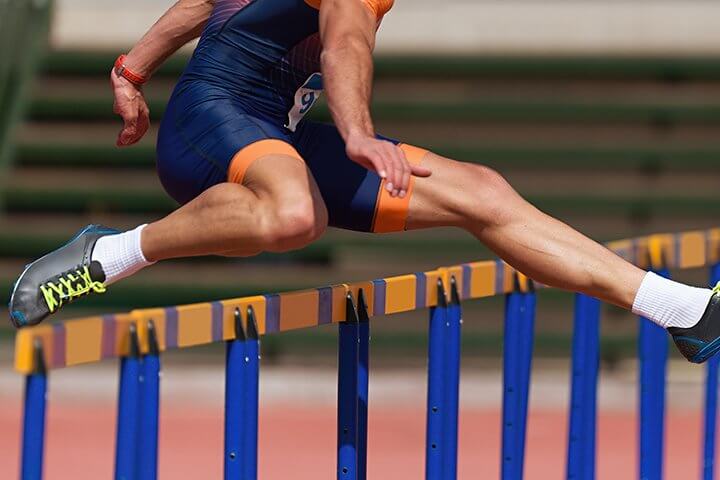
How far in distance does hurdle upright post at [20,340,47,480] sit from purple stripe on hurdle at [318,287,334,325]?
42.4 inches

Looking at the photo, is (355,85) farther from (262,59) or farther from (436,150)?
(436,150)

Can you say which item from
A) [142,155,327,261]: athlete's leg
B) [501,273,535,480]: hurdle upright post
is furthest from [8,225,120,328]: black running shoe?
[501,273,535,480]: hurdle upright post

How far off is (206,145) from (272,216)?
37 cm

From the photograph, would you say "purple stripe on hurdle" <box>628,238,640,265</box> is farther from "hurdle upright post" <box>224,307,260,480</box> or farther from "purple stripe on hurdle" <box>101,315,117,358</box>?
"purple stripe on hurdle" <box>101,315,117,358</box>

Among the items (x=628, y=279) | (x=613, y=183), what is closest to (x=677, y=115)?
(x=613, y=183)

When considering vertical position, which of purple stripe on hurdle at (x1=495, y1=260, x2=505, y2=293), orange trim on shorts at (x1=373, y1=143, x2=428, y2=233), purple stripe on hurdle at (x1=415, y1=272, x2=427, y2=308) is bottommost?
purple stripe on hurdle at (x1=415, y1=272, x2=427, y2=308)

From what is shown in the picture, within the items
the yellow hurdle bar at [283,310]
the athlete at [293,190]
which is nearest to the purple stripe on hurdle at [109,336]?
the yellow hurdle bar at [283,310]

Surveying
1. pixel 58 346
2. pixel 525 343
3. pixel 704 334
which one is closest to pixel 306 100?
pixel 525 343

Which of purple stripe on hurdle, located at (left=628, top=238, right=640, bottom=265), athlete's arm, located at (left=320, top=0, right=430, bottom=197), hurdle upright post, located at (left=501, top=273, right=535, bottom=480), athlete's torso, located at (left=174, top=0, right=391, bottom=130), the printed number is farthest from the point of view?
purple stripe on hurdle, located at (left=628, top=238, right=640, bottom=265)

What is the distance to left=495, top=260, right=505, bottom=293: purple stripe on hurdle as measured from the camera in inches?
170

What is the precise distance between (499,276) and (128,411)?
175 centimetres

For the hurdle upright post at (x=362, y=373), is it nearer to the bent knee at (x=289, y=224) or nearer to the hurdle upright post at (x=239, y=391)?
the bent knee at (x=289, y=224)

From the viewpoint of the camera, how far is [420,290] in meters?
3.93

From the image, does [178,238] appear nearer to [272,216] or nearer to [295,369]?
[272,216]
